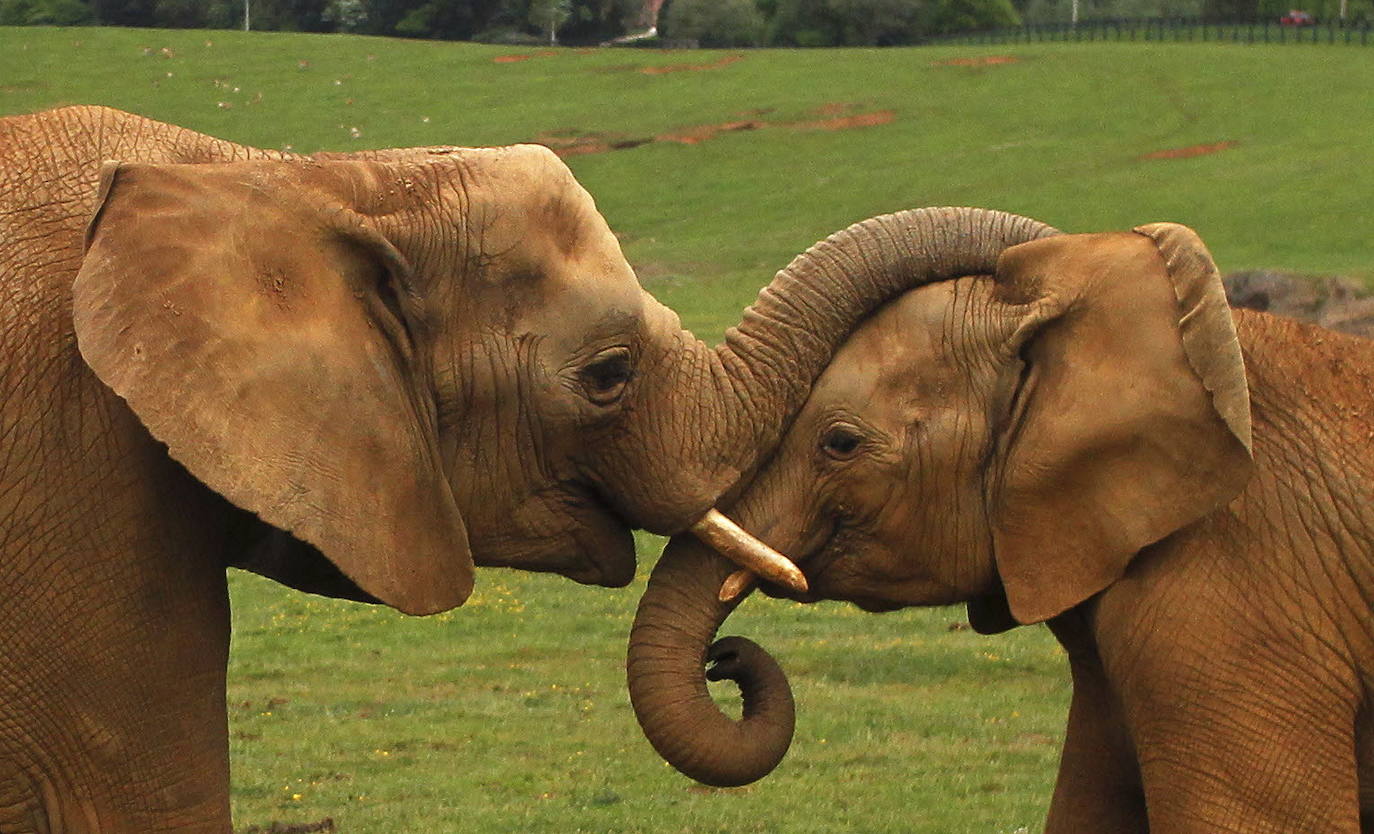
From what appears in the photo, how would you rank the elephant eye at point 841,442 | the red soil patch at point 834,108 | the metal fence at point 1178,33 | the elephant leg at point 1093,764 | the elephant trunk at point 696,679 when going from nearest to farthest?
1. the elephant trunk at point 696,679
2. the elephant eye at point 841,442
3. the elephant leg at point 1093,764
4. the red soil patch at point 834,108
5. the metal fence at point 1178,33

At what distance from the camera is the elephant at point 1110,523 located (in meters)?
6.80

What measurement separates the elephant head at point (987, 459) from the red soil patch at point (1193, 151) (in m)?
47.1

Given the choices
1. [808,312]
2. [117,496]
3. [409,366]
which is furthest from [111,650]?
[808,312]

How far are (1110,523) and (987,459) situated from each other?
48 cm

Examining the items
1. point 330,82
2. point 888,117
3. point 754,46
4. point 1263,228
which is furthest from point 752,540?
point 754,46

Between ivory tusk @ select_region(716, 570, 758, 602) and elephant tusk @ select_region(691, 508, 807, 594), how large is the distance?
0.61 feet

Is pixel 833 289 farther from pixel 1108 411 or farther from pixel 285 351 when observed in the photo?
pixel 285 351

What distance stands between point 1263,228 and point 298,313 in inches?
1583

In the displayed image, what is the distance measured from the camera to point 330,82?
68875 millimetres

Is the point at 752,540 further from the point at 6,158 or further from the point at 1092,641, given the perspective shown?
the point at 6,158

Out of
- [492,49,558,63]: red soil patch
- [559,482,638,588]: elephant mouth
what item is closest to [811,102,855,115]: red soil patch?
[492,49,558,63]: red soil patch

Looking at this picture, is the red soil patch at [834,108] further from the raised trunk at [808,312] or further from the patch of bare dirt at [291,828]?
the raised trunk at [808,312]

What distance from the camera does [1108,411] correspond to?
7055 millimetres

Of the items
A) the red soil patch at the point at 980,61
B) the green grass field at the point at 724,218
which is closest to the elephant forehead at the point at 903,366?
the green grass field at the point at 724,218
